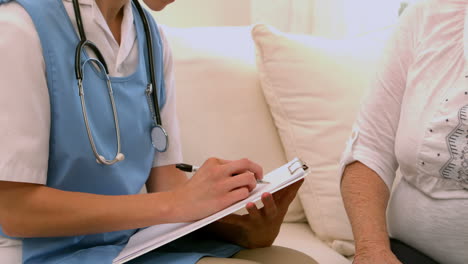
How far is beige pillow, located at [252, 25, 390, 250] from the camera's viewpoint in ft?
4.95

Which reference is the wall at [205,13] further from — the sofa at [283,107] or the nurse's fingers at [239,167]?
the nurse's fingers at [239,167]

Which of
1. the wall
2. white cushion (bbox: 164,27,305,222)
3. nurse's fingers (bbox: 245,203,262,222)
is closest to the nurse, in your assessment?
nurse's fingers (bbox: 245,203,262,222)

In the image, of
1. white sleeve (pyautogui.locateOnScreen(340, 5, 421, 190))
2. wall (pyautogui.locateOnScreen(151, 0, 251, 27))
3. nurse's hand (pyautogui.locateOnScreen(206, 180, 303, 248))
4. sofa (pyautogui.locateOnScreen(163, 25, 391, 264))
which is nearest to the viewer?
nurse's hand (pyautogui.locateOnScreen(206, 180, 303, 248))

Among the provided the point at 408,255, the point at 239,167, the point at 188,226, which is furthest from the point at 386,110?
the point at 188,226

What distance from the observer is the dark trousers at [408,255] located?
3.74 ft

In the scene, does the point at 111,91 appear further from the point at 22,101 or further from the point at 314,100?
the point at 314,100

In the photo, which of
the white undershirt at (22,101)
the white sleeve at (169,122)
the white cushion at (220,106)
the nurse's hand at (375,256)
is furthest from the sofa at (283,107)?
the white undershirt at (22,101)

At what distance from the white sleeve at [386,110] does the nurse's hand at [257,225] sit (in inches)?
8.4

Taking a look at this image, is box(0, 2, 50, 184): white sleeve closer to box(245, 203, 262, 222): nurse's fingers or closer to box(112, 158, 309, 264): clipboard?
box(112, 158, 309, 264): clipboard

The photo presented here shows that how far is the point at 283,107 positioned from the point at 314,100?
80 mm

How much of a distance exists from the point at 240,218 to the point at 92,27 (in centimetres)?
42

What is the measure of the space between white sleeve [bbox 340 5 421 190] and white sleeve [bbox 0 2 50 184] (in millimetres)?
617

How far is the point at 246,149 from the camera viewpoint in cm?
153

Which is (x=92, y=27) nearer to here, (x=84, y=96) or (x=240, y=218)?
(x=84, y=96)
